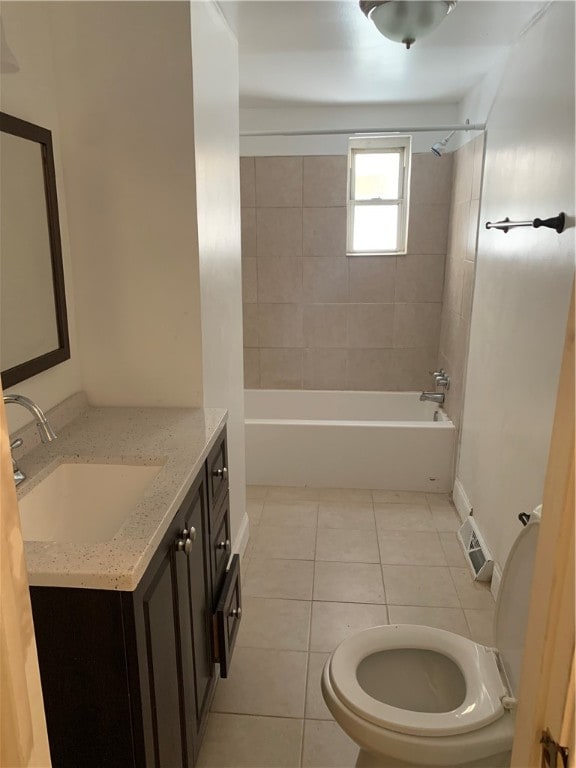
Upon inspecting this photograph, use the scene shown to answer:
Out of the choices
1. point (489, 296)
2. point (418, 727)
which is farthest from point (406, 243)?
point (418, 727)

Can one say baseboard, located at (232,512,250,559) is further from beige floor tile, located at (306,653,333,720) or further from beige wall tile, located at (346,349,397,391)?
beige wall tile, located at (346,349,397,391)

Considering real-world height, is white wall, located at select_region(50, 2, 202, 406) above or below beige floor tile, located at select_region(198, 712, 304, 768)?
above

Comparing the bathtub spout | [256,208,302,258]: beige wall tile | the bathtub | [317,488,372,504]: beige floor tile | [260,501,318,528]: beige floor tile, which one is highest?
[256,208,302,258]: beige wall tile

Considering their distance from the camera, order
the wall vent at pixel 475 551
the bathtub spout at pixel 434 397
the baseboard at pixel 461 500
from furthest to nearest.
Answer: the bathtub spout at pixel 434 397, the baseboard at pixel 461 500, the wall vent at pixel 475 551

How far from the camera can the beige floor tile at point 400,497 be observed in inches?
132

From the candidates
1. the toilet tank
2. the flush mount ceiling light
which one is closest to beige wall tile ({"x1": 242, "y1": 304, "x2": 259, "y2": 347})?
the flush mount ceiling light

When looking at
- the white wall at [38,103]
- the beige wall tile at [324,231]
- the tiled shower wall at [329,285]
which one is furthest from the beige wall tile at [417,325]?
the white wall at [38,103]

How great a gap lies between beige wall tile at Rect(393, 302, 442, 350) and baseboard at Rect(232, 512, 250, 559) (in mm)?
1845

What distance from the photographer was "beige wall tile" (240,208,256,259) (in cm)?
398

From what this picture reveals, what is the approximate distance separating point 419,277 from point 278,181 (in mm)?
1172

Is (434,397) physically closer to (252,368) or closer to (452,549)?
(452,549)

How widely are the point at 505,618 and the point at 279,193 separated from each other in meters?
3.13

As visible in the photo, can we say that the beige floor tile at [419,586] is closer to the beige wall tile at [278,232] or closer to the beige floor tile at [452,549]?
the beige floor tile at [452,549]

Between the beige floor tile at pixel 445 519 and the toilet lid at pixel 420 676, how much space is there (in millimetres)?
1467
